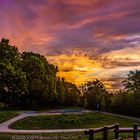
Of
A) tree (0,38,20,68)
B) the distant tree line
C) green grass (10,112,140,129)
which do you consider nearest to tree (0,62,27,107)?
the distant tree line

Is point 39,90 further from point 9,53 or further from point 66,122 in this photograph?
point 66,122

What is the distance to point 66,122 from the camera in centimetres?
4941

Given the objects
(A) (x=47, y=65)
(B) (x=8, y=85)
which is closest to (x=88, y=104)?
(A) (x=47, y=65)

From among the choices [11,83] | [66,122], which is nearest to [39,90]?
[11,83]

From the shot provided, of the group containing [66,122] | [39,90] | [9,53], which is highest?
[9,53]

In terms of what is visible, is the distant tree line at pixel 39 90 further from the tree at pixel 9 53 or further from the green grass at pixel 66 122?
the green grass at pixel 66 122

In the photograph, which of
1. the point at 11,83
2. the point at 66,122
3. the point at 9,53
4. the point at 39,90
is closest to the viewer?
the point at 66,122

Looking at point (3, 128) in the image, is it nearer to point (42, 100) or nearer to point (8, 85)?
point (8, 85)

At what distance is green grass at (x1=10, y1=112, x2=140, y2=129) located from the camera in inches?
1852

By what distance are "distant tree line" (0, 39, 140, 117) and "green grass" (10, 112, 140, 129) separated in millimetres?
14550

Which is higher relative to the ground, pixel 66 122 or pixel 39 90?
pixel 39 90

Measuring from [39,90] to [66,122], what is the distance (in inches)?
1162

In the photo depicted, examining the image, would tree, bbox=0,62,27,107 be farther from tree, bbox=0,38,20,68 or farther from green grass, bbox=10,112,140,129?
green grass, bbox=10,112,140,129

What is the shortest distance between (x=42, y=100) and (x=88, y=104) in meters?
9.75
